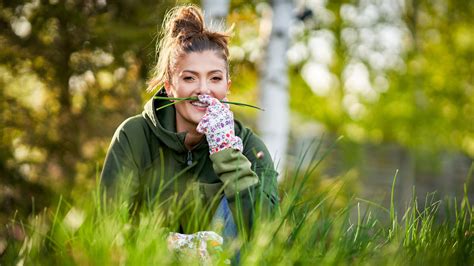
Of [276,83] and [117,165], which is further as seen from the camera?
[276,83]

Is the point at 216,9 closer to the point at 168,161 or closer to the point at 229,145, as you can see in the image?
the point at 168,161

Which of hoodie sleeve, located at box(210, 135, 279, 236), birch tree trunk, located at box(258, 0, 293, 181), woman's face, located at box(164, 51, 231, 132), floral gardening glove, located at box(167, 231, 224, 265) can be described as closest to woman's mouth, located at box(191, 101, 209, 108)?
woman's face, located at box(164, 51, 231, 132)

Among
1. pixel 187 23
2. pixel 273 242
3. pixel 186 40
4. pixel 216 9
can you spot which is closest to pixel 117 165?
pixel 186 40

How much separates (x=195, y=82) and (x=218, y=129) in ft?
0.93

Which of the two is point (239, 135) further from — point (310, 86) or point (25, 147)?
point (310, 86)

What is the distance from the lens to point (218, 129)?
294 cm

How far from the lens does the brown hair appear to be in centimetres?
319

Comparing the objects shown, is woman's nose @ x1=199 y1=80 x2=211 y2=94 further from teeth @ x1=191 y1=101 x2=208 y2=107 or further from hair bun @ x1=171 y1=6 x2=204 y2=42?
hair bun @ x1=171 y1=6 x2=204 y2=42

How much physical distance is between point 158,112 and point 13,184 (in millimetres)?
2238

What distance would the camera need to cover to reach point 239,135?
324cm

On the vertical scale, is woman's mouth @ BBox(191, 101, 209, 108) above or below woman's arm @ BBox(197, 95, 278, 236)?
above

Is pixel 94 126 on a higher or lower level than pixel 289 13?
lower

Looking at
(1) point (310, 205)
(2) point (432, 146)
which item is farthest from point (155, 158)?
(2) point (432, 146)

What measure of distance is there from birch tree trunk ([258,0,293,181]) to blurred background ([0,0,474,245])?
0.05 ft
